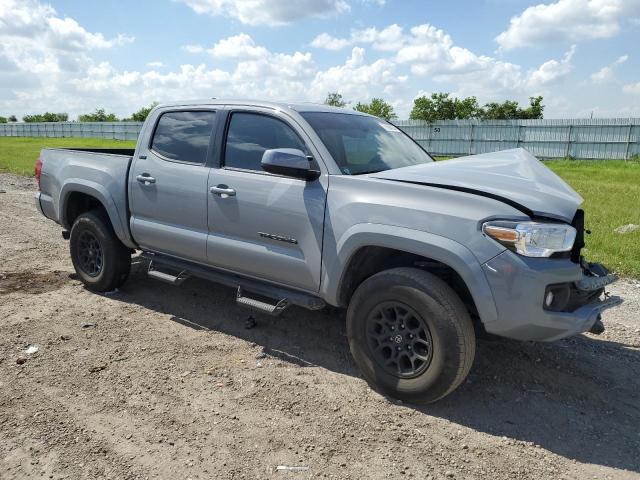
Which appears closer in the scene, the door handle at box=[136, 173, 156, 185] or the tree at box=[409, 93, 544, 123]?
the door handle at box=[136, 173, 156, 185]

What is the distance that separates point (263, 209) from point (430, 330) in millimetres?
1520

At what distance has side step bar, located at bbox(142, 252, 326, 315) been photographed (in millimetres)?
3932

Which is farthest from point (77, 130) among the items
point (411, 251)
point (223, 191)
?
point (411, 251)

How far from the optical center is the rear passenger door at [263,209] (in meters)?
3.76

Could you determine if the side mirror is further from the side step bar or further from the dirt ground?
the dirt ground

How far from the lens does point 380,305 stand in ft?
11.3

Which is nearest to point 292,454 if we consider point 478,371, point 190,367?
point 190,367

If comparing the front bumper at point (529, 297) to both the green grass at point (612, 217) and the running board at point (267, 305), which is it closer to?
the running board at point (267, 305)

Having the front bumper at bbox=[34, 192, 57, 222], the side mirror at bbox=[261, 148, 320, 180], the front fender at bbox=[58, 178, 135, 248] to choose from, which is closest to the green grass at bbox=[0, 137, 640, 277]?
the side mirror at bbox=[261, 148, 320, 180]

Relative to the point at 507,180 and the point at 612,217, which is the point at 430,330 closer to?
the point at 507,180

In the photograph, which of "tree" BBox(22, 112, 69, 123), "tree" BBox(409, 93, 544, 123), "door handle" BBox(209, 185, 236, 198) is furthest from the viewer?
"tree" BBox(22, 112, 69, 123)

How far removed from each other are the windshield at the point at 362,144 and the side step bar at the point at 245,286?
99cm

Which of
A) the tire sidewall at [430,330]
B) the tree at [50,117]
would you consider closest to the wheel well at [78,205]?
the tire sidewall at [430,330]

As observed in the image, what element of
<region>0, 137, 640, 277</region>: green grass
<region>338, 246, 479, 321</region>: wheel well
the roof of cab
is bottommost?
<region>0, 137, 640, 277</region>: green grass
